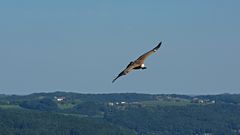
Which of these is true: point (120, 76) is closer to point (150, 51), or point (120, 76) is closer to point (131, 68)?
point (131, 68)

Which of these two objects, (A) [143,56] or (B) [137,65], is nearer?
(B) [137,65]

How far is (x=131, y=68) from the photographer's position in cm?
2158

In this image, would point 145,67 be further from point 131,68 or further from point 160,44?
point 160,44

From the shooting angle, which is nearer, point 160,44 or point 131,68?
point 131,68

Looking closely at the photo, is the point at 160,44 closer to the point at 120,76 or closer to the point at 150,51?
the point at 150,51

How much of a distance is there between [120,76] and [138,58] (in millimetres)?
1327

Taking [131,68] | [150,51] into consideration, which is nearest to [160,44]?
[150,51]

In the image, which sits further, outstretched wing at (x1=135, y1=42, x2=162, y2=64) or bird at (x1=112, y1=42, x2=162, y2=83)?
outstretched wing at (x1=135, y1=42, x2=162, y2=64)

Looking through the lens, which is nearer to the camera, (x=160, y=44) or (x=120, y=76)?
(x=120, y=76)

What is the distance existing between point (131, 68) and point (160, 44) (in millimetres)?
2753

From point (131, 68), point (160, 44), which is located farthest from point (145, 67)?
point (160, 44)

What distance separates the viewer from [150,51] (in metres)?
23.0

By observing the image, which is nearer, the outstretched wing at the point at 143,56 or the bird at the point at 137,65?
the bird at the point at 137,65

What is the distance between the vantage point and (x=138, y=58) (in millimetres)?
22500
